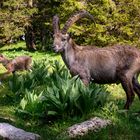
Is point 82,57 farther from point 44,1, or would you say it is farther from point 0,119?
point 44,1

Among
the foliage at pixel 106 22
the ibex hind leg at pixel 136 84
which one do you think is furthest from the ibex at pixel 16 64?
the foliage at pixel 106 22

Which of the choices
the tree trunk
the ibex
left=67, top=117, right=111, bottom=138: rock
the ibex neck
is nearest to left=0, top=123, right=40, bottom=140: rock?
left=67, top=117, right=111, bottom=138: rock

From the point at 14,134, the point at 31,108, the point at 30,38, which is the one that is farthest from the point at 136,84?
the point at 30,38

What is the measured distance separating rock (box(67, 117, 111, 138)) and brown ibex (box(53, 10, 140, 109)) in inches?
72.9

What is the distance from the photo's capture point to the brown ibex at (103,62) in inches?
368

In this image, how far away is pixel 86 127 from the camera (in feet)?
24.0

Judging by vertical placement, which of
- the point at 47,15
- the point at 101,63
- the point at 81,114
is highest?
the point at 101,63

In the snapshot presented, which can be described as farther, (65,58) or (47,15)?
(47,15)

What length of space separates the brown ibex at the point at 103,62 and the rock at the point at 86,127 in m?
1.85

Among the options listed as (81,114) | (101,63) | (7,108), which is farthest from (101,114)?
(7,108)

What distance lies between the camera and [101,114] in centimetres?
832

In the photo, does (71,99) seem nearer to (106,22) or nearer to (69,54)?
(69,54)

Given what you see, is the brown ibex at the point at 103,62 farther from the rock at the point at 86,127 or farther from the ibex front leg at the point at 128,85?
the rock at the point at 86,127

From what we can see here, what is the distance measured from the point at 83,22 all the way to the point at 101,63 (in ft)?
46.5
